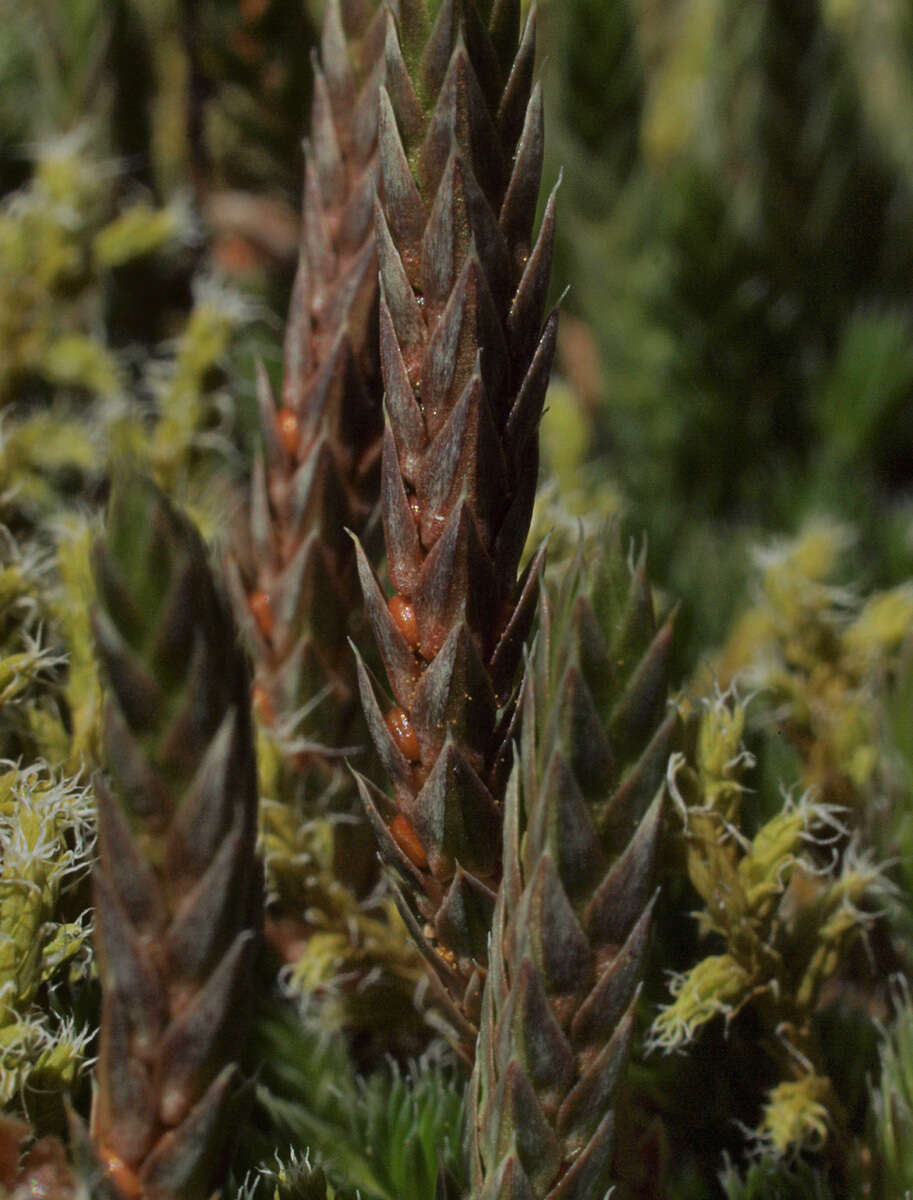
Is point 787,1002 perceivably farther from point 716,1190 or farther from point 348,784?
point 348,784

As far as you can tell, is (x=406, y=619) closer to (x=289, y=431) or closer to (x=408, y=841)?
(x=408, y=841)

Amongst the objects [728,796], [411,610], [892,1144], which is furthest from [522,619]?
[892,1144]

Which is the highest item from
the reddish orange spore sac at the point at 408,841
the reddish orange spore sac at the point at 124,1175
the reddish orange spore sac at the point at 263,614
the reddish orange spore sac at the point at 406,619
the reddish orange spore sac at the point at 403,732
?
the reddish orange spore sac at the point at 406,619

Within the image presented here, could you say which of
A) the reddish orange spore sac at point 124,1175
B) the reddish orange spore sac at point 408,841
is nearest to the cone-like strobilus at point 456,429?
the reddish orange spore sac at point 408,841

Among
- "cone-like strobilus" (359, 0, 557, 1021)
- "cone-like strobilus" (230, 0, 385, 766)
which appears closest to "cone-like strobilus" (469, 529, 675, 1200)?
"cone-like strobilus" (359, 0, 557, 1021)

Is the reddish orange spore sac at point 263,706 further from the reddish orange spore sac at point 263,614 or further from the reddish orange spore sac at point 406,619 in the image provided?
Answer: the reddish orange spore sac at point 406,619

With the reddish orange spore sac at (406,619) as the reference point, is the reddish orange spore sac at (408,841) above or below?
below

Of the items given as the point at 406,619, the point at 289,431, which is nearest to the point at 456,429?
the point at 406,619
